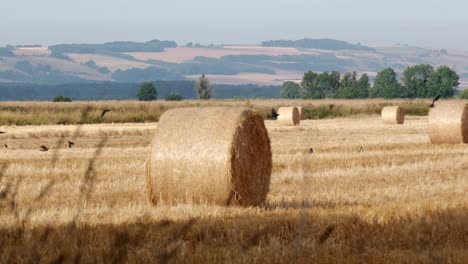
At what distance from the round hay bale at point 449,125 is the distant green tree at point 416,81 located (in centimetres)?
12629

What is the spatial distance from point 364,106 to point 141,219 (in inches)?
2397

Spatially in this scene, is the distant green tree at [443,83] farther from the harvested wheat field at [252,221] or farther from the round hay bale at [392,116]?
→ the harvested wheat field at [252,221]

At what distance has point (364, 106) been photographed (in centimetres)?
7050

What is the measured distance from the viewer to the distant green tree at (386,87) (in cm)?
16788

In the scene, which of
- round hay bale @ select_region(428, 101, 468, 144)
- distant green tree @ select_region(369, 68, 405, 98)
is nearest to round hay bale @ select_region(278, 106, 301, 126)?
round hay bale @ select_region(428, 101, 468, 144)

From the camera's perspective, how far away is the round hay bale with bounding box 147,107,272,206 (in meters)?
13.4

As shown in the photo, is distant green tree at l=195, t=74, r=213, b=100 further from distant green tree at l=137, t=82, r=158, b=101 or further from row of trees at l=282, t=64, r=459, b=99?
row of trees at l=282, t=64, r=459, b=99

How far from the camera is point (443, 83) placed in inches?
5915

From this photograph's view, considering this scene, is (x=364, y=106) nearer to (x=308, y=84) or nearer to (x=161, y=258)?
(x=161, y=258)

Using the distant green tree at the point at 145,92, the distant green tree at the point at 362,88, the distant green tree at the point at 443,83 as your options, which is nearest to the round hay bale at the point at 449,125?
the distant green tree at the point at 443,83

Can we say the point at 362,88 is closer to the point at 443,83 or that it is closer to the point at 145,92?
the point at 443,83

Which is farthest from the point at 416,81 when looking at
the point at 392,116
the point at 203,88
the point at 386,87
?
the point at 392,116

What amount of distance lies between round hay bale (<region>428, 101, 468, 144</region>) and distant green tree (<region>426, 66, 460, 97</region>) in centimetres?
12203

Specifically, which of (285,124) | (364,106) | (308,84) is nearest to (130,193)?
(285,124)
